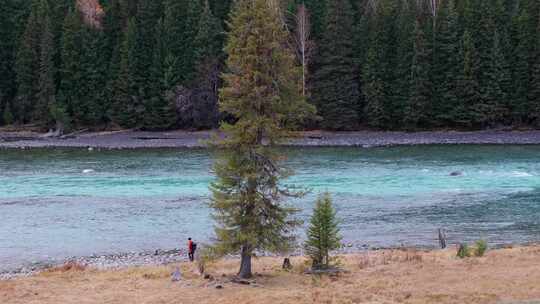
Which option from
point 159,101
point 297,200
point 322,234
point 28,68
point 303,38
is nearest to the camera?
point 322,234

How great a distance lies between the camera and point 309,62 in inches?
3391

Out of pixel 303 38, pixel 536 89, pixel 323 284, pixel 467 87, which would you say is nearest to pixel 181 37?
pixel 303 38

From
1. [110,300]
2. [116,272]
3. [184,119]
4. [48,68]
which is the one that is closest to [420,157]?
[184,119]

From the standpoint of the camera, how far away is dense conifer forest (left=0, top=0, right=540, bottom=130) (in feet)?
262

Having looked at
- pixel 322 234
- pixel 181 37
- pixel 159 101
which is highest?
pixel 181 37

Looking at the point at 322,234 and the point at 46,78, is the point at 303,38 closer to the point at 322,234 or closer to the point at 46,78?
the point at 46,78

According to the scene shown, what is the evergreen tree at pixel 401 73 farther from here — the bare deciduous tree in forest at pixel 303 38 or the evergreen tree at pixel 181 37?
the evergreen tree at pixel 181 37

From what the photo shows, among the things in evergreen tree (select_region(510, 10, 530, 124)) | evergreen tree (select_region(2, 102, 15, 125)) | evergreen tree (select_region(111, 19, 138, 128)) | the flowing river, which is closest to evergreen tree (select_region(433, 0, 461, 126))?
evergreen tree (select_region(510, 10, 530, 124))

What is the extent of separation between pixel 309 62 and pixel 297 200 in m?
44.0

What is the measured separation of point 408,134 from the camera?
3071 inches

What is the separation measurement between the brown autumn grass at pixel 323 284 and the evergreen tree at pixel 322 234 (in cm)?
87

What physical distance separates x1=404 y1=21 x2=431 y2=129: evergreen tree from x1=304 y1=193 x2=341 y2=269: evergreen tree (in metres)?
56.1

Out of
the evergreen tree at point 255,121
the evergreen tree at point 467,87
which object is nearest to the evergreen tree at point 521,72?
the evergreen tree at point 467,87

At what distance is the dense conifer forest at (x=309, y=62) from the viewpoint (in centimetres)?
7981
